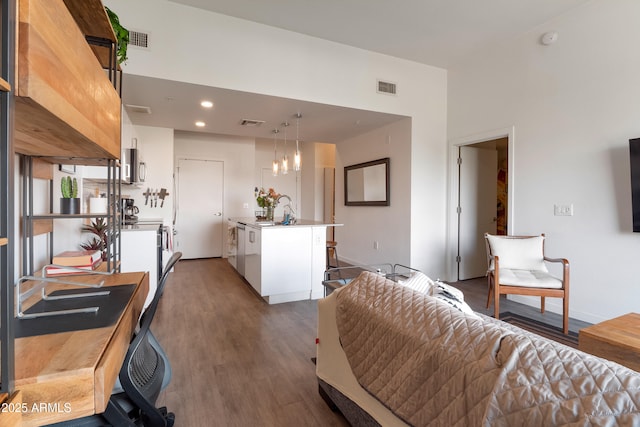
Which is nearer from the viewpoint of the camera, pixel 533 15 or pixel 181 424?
pixel 181 424

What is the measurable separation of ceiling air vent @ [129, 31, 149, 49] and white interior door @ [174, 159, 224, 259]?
343 cm

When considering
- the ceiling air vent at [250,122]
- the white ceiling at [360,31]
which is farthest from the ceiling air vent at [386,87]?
the ceiling air vent at [250,122]

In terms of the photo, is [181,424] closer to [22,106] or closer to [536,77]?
[22,106]

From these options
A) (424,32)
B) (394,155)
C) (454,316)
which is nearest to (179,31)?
(424,32)

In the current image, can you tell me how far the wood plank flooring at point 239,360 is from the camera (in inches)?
66.6

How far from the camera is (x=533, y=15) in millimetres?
3223

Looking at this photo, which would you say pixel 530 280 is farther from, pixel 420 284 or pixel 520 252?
pixel 420 284

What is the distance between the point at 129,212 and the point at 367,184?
12.5 ft

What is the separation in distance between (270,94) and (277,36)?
0.68 meters

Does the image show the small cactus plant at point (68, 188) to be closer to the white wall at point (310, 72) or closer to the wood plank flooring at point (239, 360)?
the wood plank flooring at point (239, 360)

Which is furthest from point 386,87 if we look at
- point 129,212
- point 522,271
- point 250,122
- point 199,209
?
point 199,209

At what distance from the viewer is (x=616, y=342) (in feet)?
5.22

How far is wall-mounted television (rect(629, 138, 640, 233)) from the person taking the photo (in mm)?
2572

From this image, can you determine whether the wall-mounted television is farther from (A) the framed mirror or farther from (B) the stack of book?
(B) the stack of book
